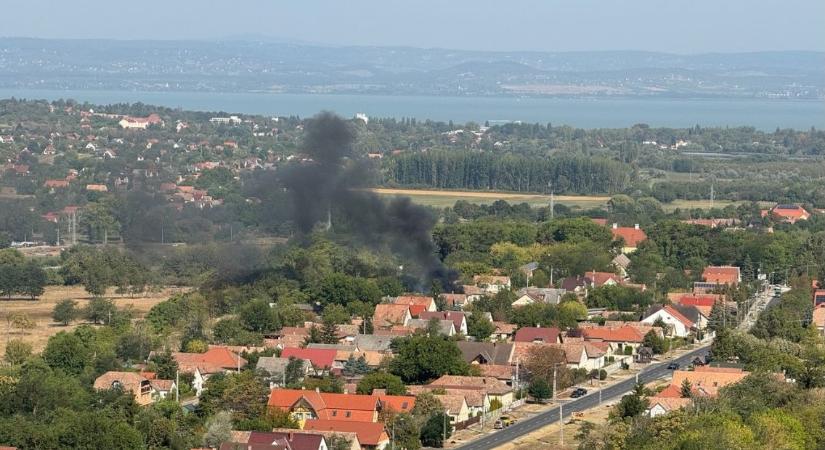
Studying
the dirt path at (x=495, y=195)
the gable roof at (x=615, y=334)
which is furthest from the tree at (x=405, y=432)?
the dirt path at (x=495, y=195)

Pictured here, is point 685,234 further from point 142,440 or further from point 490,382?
point 142,440

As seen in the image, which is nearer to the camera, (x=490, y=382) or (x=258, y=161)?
(x=490, y=382)

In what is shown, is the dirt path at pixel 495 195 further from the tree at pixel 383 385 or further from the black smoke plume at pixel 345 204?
the tree at pixel 383 385

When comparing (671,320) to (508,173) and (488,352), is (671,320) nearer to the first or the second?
(488,352)

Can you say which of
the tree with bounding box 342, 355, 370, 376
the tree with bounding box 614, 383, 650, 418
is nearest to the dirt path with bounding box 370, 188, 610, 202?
the tree with bounding box 342, 355, 370, 376

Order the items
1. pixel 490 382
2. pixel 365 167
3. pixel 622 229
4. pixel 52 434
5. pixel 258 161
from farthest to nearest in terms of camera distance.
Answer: pixel 258 161 < pixel 622 229 < pixel 365 167 < pixel 490 382 < pixel 52 434

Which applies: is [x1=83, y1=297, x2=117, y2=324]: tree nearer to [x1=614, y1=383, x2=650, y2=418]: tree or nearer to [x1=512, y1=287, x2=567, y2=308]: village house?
[x1=512, y1=287, x2=567, y2=308]: village house

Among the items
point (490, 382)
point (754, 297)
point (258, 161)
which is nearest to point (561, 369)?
point (490, 382)
